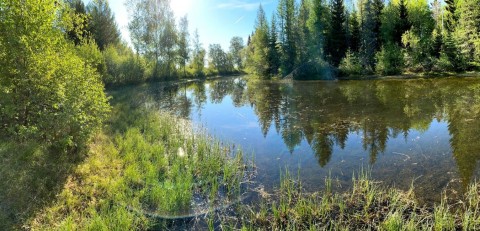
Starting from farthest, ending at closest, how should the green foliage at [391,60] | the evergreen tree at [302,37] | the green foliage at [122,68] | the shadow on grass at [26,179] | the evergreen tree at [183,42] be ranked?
the evergreen tree at [183,42] → the evergreen tree at [302,37] → the green foliage at [391,60] → the green foliage at [122,68] → the shadow on grass at [26,179]

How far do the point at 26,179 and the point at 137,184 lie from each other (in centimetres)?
229

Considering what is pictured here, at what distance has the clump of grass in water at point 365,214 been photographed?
15.5ft

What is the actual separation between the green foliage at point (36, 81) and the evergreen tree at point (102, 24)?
3092 cm

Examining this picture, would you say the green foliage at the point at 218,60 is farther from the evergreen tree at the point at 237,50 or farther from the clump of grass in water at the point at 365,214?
the clump of grass in water at the point at 365,214

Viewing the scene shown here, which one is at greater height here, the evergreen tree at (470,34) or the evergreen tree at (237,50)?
the evergreen tree at (237,50)

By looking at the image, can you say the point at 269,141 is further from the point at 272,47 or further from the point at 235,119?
the point at 272,47

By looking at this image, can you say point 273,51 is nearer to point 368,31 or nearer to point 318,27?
point 318,27

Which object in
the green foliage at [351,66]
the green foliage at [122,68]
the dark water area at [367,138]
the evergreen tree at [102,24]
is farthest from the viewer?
the green foliage at [351,66]

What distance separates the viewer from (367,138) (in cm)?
1068

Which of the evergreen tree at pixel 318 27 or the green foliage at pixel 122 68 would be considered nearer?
the green foliage at pixel 122 68

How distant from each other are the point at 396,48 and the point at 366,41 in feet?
24.9

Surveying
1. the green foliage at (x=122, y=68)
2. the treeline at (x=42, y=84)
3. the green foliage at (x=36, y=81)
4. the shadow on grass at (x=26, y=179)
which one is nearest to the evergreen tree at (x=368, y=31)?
the green foliage at (x=122, y=68)

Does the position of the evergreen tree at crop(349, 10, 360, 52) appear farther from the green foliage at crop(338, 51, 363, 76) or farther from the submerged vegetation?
the submerged vegetation

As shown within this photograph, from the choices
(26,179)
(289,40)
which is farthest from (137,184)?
(289,40)
